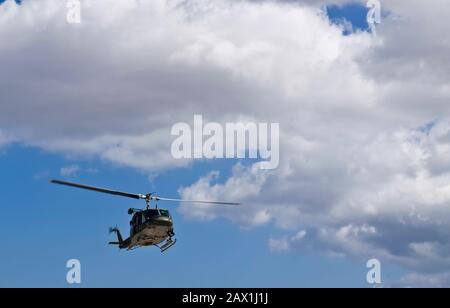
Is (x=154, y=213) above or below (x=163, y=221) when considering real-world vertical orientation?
above

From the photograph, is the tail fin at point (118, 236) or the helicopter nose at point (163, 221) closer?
the helicopter nose at point (163, 221)

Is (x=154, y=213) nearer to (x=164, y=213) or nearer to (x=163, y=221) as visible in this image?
(x=164, y=213)

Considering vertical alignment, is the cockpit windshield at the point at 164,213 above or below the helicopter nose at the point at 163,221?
above

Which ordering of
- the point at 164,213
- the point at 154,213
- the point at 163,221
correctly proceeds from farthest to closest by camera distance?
the point at 164,213
the point at 154,213
the point at 163,221

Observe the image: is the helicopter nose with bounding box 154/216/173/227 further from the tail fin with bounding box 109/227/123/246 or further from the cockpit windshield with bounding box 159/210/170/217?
the tail fin with bounding box 109/227/123/246

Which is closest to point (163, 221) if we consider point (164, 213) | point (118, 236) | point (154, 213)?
point (164, 213)

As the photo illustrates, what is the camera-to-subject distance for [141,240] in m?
117

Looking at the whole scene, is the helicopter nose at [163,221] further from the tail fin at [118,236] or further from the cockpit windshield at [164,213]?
the tail fin at [118,236]
